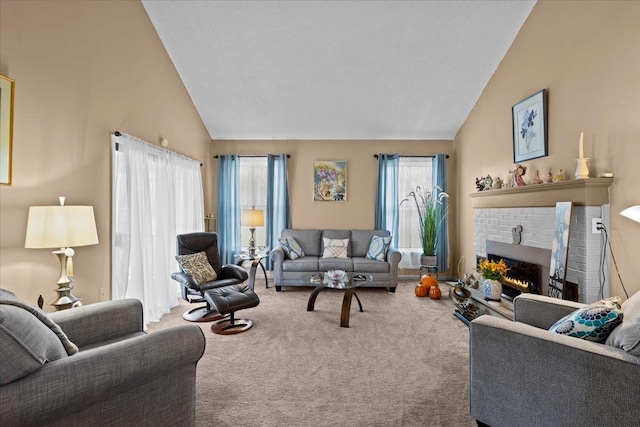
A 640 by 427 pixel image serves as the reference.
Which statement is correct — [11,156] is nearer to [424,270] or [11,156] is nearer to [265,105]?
[265,105]

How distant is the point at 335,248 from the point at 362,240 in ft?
1.77

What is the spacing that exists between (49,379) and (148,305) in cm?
256

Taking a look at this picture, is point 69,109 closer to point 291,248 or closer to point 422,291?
point 291,248

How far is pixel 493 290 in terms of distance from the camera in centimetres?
333

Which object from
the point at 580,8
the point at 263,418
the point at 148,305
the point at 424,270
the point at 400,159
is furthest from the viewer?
the point at 400,159

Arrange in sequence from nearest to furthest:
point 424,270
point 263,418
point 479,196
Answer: point 263,418
point 479,196
point 424,270

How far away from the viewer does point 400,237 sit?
5.73 m

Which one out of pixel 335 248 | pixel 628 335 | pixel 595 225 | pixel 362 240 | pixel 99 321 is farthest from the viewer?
pixel 362 240

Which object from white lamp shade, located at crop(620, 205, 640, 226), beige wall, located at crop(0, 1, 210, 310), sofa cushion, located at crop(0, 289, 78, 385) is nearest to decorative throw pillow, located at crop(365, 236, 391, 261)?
white lamp shade, located at crop(620, 205, 640, 226)

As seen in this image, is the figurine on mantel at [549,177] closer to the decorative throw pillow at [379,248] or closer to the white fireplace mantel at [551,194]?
the white fireplace mantel at [551,194]

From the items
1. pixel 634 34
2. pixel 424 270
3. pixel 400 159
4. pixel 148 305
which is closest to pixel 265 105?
pixel 400 159

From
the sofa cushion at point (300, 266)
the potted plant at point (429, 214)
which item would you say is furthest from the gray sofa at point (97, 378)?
the potted plant at point (429, 214)

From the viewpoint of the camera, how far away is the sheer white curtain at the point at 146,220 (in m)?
3.14

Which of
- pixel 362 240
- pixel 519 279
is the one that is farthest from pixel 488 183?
pixel 362 240
